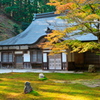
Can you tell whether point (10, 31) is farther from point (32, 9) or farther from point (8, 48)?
point (8, 48)

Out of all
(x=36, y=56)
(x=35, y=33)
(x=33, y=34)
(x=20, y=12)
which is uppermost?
(x=20, y=12)

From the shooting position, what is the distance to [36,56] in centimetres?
1662

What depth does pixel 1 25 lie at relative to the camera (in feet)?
94.6

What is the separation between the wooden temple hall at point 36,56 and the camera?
575 inches

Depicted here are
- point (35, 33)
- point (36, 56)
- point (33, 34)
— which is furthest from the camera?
point (35, 33)

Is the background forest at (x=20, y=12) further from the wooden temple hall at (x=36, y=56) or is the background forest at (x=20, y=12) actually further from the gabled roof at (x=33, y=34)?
the wooden temple hall at (x=36, y=56)

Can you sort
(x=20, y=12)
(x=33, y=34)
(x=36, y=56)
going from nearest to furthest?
(x=36, y=56) < (x=33, y=34) < (x=20, y=12)

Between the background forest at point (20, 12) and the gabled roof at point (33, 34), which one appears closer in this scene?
the gabled roof at point (33, 34)

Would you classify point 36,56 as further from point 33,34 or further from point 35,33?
point 35,33

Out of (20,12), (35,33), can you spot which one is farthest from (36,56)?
(20,12)

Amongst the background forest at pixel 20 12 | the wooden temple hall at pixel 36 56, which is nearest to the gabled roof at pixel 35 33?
the wooden temple hall at pixel 36 56

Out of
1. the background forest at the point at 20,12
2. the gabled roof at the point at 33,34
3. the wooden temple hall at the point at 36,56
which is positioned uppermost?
the background forest at the point at 20,12

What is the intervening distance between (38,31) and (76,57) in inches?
230

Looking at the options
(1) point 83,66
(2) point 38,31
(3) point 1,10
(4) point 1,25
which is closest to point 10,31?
(4) point 1,25
